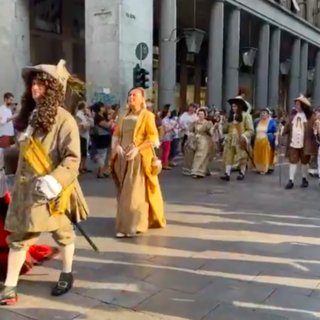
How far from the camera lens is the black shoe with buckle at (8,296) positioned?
3.91 meters

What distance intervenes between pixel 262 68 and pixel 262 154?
16703mm

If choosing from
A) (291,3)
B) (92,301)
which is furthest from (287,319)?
(291,3)

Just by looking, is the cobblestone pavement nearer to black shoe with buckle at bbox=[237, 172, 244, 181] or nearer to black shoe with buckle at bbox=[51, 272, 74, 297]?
black shoe with buckle at bbox=[51, 272, 74, 297]

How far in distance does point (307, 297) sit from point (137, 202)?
8.09ft

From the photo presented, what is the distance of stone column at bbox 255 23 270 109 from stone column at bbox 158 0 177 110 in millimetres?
10292

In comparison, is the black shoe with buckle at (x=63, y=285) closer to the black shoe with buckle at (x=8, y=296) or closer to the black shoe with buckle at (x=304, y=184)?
the black shoe with buckle at (x=8, y=296)

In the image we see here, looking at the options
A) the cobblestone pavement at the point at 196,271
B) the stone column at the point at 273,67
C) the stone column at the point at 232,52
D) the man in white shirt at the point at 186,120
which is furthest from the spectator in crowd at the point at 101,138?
the stone column at the point at 273,67

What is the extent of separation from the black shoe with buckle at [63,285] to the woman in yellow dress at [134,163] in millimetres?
1856

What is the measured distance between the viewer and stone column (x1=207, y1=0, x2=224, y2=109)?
23109 mm

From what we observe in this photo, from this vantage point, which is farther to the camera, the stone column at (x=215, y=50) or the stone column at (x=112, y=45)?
the stone column at (x=215, y=50)

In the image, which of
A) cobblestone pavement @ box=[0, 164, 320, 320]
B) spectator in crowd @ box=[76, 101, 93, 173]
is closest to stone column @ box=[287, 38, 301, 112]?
spectator in crowd @ box=[76, 101, 93, 173]

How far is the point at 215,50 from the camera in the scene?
23.2m

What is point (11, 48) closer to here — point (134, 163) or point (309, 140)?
point (309, 140)

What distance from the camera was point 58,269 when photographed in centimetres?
478
